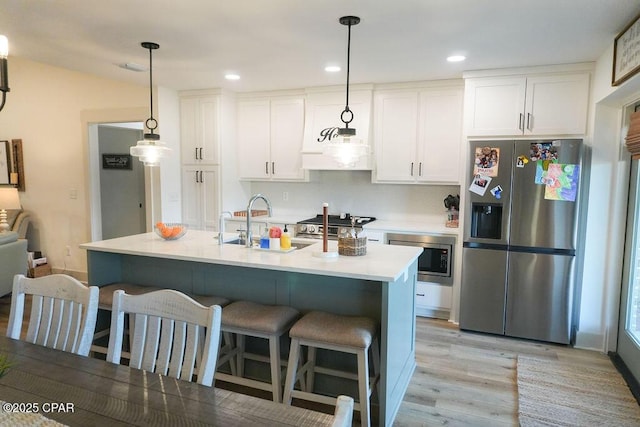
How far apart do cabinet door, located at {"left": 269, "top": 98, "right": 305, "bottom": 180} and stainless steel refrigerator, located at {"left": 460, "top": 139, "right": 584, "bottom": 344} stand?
1.95 m

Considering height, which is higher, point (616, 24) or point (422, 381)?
point (616, 24)

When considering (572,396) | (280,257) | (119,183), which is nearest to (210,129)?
(119,183)

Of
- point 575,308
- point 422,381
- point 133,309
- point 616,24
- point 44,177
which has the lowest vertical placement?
point 422,381

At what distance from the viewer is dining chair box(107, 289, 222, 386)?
151cm

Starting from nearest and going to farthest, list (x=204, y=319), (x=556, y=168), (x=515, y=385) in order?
(x=204, y=319)
(x=515, y=385)
(x=556, y=168)

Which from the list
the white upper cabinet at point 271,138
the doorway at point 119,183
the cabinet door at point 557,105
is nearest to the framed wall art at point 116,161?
the doorway at point 119,183

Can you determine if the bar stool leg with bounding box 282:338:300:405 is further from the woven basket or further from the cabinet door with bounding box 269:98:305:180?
the cabinet door with bounding box 269:98:305:180

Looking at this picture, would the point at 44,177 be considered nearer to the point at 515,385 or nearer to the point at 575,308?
the point at 515,385

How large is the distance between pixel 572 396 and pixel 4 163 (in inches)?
280

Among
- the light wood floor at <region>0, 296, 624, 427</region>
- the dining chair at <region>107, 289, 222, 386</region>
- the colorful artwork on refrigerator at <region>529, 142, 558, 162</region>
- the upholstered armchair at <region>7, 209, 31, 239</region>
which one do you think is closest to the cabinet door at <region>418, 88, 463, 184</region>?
the colorful artwork on refrigerator at <region>529, 142, 558, 162</region>

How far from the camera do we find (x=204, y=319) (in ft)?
5.05

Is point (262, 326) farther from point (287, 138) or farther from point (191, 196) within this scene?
point (191, 196)

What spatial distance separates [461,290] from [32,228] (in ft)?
18.5

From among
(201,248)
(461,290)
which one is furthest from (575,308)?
(201,248)
